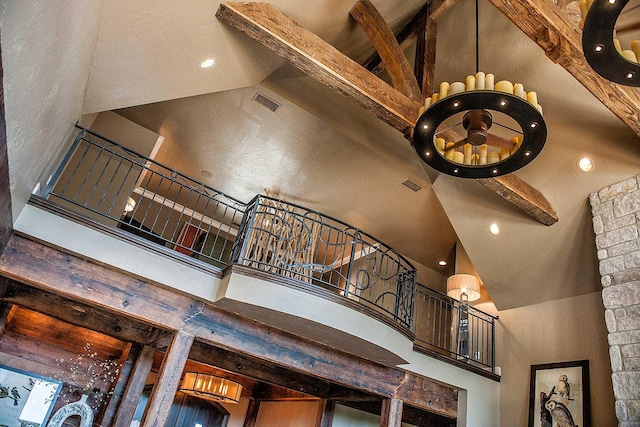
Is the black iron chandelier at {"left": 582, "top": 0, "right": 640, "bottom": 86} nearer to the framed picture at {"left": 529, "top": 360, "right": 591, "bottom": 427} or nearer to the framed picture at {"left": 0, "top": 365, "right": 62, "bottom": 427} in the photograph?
the framed picture at {"left": 529, "top": 360, "right": 591, "bottom": 427}

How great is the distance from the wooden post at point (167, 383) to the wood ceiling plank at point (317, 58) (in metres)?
2.82

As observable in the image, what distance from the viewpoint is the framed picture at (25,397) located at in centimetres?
446

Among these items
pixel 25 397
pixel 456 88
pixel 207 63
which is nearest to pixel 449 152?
pixel 456 88

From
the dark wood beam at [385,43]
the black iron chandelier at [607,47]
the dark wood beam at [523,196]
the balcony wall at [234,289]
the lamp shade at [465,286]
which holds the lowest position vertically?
the balcony wall at [234,289]

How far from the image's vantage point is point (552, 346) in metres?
5.56

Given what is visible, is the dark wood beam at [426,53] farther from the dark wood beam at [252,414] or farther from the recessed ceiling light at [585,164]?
the dark wood beam at [252,414]

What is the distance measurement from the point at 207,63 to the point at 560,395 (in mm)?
5608

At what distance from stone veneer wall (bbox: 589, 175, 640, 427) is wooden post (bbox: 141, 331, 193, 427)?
14.2 feet

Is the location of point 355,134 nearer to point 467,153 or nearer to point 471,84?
point 467,153

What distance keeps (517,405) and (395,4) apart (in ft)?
17.9

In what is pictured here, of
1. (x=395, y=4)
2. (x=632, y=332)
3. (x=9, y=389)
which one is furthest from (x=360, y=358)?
(x=395, y=4)

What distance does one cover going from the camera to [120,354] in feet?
17.8

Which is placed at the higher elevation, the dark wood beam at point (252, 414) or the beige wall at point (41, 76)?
the beige wall at point (41, 76)

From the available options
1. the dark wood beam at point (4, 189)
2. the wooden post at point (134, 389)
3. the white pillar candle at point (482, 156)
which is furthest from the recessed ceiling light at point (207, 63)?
the wooden post at point (134, 389)
